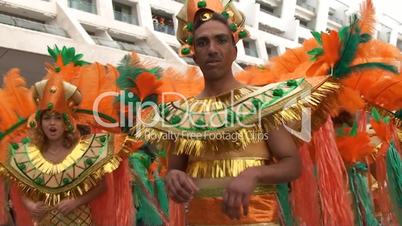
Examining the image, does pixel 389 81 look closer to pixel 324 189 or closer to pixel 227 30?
pixel 324 189

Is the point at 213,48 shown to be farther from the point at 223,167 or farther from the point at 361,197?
the point at 361,197

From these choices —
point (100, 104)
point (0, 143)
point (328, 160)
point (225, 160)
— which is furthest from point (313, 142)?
point (0, 143)

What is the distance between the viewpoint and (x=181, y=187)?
1797mm

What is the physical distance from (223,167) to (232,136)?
127 mm

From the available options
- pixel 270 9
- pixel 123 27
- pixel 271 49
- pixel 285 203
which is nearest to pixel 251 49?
pixel 271 49

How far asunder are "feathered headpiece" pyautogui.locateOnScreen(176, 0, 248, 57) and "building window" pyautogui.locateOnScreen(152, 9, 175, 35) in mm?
19842

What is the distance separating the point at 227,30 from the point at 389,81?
204cm

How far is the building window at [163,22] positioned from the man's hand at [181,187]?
20255 mm

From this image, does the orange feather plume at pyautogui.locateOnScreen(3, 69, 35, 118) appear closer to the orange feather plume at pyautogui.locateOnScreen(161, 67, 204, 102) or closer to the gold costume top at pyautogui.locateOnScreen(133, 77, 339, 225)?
the orange feather plume at pyautogui.locateOnScreen(161, 67, 204, 102)

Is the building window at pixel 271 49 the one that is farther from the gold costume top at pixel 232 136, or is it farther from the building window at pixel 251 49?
the gold costume top at pixel 232 136

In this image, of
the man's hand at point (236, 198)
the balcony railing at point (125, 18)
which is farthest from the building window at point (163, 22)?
the man's hand at point (236, 198)

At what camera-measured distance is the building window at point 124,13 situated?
21453 millimetres

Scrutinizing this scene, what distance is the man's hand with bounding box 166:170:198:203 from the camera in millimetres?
1780

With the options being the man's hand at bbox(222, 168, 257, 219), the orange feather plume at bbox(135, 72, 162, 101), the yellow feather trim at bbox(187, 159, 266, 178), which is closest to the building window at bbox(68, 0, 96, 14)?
the orange feather plume at bbox(135, 72, 162, 101)
